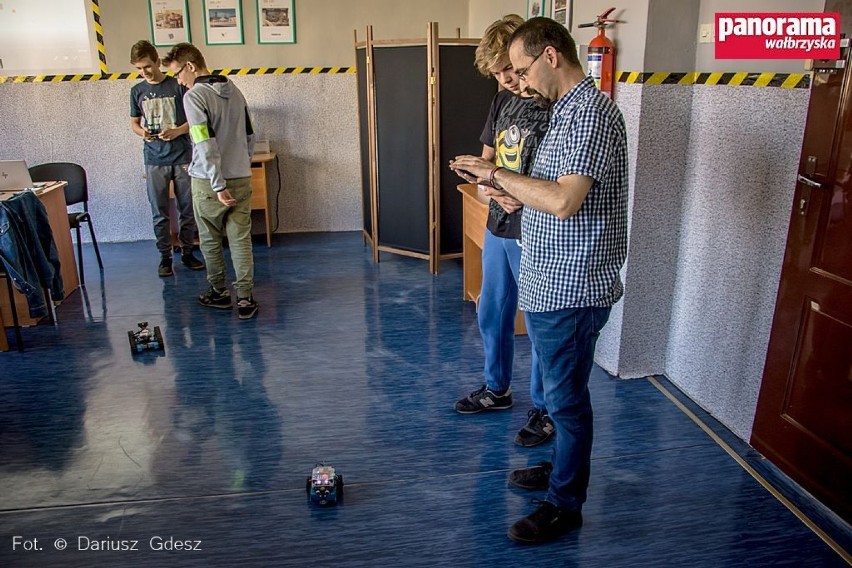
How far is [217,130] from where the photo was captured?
396 centimetres

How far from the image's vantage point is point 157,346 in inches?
152

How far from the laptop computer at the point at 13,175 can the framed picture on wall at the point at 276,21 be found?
2.37 metres

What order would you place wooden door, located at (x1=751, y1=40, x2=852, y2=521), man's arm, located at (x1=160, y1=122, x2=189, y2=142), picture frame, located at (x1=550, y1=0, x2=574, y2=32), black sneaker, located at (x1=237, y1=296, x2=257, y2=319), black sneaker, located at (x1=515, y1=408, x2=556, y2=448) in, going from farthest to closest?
man's arm, located at (x1=160, y1=122, x2=189, y2=142) < black sneaker, located at (x1=237, y1=296, x2=257, y2=319) < picture frame, located at (x1=550, y1=0, x2=574, y2=32) < black sneaker, located at (x1=515, y1=408, x2=556, y2=448) < wooden door, located at (x1=751, y1=40, x2=852, y2=521)

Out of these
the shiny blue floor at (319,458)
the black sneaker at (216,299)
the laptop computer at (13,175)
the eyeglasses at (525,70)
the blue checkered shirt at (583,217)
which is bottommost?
the shiny blue floor at (319,458)

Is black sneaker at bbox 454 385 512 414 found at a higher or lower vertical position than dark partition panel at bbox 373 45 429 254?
lower

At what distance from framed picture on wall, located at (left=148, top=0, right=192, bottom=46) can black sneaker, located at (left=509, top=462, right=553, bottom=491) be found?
4919 mm

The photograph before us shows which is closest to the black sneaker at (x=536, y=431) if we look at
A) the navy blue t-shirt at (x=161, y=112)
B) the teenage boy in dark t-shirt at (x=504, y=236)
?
the teenage boy in dark t-shirt at (x=504, y=236)

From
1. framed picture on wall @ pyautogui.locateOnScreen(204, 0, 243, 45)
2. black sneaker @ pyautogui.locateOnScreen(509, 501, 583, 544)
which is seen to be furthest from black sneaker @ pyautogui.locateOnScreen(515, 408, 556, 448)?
framed picture on wall @ pyautogui.locateOnScreen(204, 0, 243, 45)

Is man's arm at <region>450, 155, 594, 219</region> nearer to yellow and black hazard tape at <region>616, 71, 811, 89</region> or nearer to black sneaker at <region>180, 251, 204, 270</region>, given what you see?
yellow and black hazard tape at <region>616, 71, 811, 89</region>

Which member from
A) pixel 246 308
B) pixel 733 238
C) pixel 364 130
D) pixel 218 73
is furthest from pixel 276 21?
pixel 733 238

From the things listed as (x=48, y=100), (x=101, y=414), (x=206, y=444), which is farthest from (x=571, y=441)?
(x=48, y=100)

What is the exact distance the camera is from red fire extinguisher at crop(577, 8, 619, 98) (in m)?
3.18

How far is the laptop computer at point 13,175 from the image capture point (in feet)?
14.4

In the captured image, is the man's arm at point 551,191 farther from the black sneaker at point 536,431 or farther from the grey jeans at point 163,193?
the grey jeans at point 163,193
